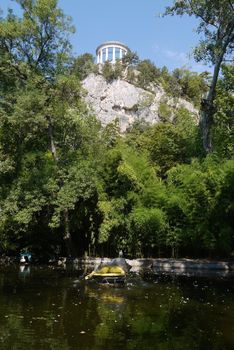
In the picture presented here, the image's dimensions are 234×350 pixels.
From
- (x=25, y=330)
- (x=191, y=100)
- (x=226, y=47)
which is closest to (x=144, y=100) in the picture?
(x=191, y=100)

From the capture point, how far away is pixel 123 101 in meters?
78.6

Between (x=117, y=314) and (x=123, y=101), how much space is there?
69.5 meters

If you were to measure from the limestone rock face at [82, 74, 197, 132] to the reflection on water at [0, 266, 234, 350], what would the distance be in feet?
190

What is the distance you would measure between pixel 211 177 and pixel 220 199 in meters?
1.18

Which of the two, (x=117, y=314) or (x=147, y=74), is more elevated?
(x=147, y=74)

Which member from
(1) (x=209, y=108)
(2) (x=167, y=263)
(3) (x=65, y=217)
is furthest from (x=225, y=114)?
(3) (x=65, y=217)

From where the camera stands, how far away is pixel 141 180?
2547cm

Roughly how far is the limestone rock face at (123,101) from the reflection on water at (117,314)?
57.8 m

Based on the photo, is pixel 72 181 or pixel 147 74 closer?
pixel 72 181

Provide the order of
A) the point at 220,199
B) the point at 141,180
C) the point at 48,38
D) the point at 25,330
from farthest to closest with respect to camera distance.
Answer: the point at 141,180 → the point at 48,38 → the point at 220,199 → the point at 25,330

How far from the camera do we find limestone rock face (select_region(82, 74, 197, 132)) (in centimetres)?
7425

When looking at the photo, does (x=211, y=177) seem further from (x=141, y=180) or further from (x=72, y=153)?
(x=72, y=153)

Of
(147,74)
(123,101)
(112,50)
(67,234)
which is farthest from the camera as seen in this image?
(112,50)

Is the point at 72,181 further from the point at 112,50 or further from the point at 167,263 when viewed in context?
the point at 112,50
